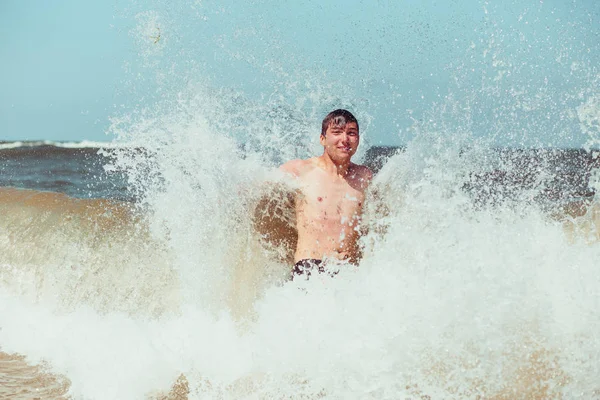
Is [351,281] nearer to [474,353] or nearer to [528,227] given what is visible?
[474,353]

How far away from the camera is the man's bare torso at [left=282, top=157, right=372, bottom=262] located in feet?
15.0

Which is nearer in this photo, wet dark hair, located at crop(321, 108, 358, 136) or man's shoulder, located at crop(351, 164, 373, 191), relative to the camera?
wet dark hair, located at crop(321, 108, 358, 136)

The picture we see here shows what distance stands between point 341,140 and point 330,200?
1.45 ft

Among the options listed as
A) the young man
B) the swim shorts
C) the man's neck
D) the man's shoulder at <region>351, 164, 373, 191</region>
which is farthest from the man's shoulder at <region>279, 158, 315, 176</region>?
the swim shorts

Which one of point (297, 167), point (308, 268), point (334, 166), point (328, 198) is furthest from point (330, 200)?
point (308, 268)

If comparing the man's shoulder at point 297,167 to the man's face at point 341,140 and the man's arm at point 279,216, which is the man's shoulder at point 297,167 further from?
the man's face at point 341,140

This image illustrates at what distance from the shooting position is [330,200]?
4.67 m

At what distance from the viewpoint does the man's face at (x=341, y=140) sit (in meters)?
4.64

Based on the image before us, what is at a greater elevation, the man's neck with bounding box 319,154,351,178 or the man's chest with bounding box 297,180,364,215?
the man's neck with bounding box 319,154,351,178

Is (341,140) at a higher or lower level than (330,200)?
higher

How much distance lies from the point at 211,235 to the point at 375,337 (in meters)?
1.95

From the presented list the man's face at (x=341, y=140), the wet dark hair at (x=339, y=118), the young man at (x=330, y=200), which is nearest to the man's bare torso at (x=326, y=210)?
the young man at (x=330, y=200)

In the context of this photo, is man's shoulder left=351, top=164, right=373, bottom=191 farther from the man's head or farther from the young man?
the man's head

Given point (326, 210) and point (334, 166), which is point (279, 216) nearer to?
point (326, 210)
